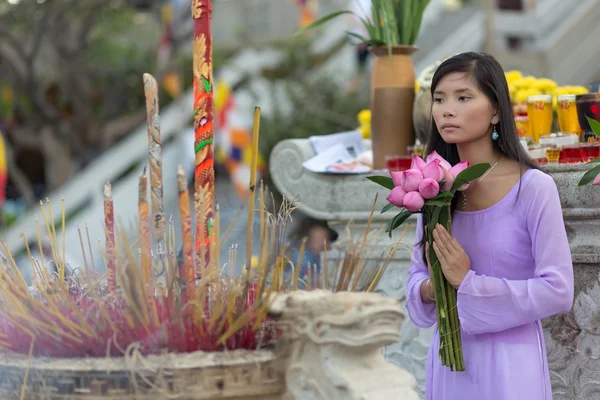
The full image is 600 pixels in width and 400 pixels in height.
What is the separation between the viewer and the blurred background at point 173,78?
10.6 metres

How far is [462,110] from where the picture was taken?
2.16 meters

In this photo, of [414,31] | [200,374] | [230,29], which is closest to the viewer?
[200,374]

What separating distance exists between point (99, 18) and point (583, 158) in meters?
9.75

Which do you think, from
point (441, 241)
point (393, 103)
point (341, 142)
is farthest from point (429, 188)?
point (341, 142)

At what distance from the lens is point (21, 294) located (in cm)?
176

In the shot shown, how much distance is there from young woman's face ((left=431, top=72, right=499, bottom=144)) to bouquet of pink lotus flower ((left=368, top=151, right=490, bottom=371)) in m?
0.11

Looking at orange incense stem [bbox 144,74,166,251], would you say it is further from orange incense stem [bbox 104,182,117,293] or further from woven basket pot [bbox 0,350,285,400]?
woven basket pot [bbox 0,350,285,400]

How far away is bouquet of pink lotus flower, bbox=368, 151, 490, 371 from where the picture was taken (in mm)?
2025

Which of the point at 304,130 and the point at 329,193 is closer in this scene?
the point at 329,193

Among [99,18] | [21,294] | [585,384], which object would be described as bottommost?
[585,384]

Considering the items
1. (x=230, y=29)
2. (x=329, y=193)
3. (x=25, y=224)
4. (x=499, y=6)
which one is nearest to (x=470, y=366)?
(x=329, y=193)

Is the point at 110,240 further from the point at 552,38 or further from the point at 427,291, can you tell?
the point at 552,38

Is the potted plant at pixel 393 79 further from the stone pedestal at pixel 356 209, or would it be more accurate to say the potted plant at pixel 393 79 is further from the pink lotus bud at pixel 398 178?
the pink lotus bud at pixel 398 178

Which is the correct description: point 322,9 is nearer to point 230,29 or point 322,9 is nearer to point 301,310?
point 230,29
